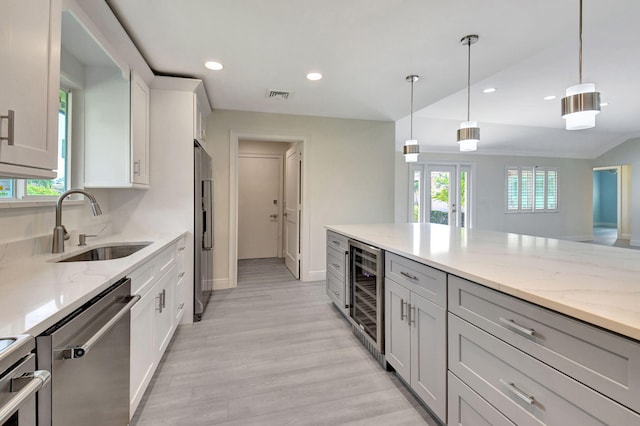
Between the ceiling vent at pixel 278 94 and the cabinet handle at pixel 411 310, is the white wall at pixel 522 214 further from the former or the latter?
the cabinet handle at pixel 411 310

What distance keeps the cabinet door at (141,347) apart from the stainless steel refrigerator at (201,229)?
1.01 m

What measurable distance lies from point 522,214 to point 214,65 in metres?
8.58

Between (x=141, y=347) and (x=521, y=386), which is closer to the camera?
(x=521, y=386)

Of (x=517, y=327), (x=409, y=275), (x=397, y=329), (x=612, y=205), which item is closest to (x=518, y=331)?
(x=517, y=327)

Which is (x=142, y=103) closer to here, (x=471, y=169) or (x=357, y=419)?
(x=357, y=419)

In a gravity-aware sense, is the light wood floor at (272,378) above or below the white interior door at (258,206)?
below

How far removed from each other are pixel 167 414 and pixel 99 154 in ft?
6.57

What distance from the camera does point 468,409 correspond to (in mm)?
1271

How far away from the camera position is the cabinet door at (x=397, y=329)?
175cm

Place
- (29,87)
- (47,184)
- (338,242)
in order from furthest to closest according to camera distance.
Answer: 1. (338,242)
2. (47,184)
3. (29,87)

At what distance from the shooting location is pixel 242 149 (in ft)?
18.9

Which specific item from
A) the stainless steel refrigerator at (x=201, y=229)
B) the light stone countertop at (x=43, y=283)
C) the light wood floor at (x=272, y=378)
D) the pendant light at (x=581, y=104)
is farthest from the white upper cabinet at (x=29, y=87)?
the pendant light at (x=581, y=104)

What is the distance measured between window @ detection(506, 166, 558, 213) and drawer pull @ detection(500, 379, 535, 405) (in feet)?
26.6

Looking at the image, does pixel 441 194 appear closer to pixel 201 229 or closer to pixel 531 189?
pixel 531 189
